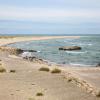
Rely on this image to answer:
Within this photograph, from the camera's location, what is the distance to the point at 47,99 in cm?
1357

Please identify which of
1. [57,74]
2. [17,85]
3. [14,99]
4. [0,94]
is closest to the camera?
[14,99]

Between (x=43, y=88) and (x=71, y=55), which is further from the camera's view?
(x=71, y=55)

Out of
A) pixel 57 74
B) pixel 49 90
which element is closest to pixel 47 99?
pixel 49 90

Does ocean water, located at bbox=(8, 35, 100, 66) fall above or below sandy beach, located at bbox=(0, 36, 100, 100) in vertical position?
below

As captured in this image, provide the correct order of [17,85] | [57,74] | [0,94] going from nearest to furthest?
[0,94]
[17,85]
[57,74]

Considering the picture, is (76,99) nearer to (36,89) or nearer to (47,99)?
(47,99)

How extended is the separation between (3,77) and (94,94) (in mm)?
6729

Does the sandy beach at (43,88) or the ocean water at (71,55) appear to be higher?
the sandy beach at (43,88)

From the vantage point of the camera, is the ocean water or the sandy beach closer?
the sandy beach

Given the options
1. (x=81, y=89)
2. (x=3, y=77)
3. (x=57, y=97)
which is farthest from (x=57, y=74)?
(x=57, y=97)

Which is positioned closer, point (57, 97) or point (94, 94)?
point (57, 97)

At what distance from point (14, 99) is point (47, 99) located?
142 cm

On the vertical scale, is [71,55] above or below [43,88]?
below

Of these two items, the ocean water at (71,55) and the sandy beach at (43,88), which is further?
the ocean water at (71,55)
